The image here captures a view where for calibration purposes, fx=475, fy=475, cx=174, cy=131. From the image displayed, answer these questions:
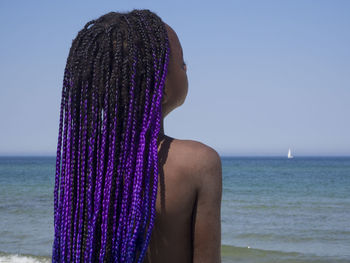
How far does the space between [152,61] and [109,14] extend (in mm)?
238

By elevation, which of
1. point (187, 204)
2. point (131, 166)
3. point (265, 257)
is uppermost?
point (131, 166)

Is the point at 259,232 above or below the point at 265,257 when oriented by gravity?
below

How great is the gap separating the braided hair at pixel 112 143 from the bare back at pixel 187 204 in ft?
0.14

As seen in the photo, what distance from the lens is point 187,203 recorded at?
1.31 m

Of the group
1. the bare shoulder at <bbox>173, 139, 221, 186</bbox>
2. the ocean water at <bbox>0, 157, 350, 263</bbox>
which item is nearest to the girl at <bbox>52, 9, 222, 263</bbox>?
the bare shoulder at <bbox>173, 139, 221, 186</bbox>

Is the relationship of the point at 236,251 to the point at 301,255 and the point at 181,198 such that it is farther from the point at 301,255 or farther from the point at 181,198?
the point at 181,198

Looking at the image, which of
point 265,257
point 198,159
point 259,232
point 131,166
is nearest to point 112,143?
point 131,166

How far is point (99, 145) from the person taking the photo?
1348mm

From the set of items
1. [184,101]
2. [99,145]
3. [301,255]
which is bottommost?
[301,255]

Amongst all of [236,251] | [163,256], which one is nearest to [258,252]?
[236,251]

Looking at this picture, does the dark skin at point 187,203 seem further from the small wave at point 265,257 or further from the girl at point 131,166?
the small wave at point 265,257

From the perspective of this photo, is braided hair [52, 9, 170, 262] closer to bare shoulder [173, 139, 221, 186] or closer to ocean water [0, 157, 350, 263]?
bare shoulder [173, 139, 221, 186]

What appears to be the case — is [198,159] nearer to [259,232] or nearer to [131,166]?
[131,166]

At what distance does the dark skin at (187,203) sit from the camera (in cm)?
131
